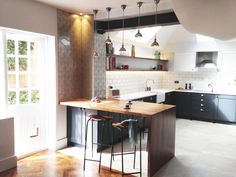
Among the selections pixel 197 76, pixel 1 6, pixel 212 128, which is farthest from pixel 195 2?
pixel 197 76

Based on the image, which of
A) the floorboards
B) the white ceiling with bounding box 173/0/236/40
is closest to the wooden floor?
the floorboards

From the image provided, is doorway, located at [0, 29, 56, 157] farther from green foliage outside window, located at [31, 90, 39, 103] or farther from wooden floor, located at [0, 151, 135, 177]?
wooden floor, located at [0, 151, 135, 177]

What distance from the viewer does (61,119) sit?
431cm

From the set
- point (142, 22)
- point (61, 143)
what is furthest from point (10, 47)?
point (142, 22)

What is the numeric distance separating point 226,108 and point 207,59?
67.0 inches

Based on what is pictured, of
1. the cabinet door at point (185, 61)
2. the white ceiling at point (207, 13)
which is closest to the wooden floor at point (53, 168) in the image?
the white ceiling at point (207, 13)

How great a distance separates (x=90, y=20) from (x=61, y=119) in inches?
81.7

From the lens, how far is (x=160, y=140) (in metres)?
3.48

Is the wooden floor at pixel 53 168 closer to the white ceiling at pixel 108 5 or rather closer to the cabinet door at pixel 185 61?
the white ceiling at pixel 108 5

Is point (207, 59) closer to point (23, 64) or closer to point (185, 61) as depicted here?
point (185, 61)

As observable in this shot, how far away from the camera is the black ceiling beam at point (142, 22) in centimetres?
380

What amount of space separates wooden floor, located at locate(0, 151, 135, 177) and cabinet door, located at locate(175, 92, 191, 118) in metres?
4.29

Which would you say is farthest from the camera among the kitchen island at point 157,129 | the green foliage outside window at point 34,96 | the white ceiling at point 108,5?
the green foliage outside window at point 34,96

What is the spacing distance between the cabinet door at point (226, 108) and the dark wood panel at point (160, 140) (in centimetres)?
319
